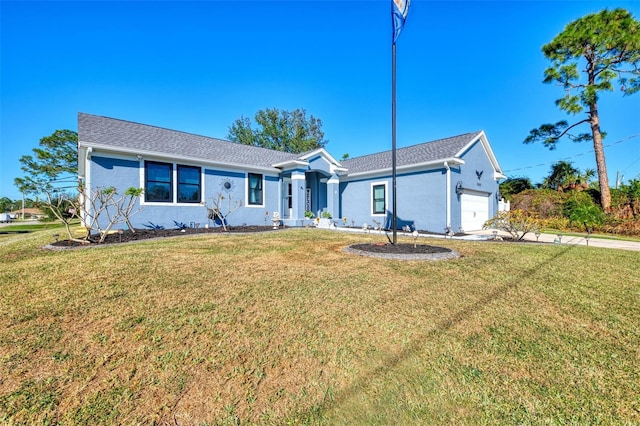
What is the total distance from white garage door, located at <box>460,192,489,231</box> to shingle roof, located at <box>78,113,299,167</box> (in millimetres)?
9910

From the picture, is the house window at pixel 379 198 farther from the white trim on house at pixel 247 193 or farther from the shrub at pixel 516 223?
the white trim on house at pixel 247 193

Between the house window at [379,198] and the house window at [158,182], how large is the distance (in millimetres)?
10182

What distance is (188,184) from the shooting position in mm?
11602

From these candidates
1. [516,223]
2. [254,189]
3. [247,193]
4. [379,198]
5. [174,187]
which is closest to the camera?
[516,223]

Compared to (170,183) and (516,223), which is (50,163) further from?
(516,223)

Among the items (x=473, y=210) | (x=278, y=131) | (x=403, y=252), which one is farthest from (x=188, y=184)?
(x=278, y=131)

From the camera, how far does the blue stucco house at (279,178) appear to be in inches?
407

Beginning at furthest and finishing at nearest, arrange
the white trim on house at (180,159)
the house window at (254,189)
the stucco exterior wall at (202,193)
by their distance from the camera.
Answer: the house window at (254,189) < the stucco exterior wall at (202,193) < the white trim on house at (180,159)

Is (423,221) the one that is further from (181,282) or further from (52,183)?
(52,183)

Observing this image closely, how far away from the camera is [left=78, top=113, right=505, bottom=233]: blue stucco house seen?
1034 cm

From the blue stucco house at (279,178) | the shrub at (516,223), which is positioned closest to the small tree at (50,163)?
the blue stucco house at (279,178)

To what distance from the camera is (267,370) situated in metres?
2.35

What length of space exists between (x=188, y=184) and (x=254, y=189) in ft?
10.3

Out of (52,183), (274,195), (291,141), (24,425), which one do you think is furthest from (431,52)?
(52,183)
